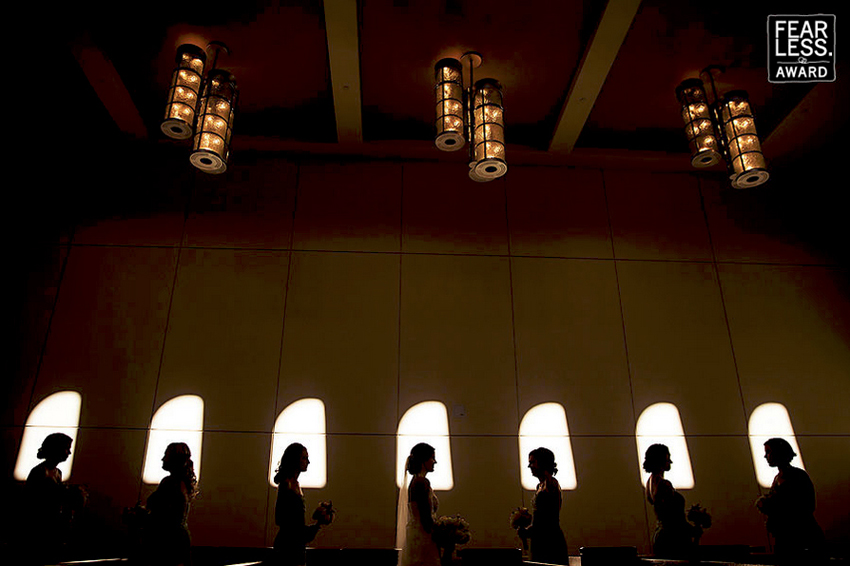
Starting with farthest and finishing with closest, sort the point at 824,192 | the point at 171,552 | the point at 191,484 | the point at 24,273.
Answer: the point at 824,192 → the point at 24,273 → the point at 191,484 → the point at 171,552

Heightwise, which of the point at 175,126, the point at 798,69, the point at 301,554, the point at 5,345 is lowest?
the point at 301,554

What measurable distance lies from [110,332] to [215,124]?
2.43 metres

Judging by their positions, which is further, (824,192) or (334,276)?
(824,192)

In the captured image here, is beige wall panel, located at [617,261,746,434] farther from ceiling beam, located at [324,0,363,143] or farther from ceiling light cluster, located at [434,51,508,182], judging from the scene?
ceiling beam, located at [324,0,363,143]

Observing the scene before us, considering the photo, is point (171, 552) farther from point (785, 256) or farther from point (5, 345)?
point (785, 256)

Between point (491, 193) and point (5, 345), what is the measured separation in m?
5.41

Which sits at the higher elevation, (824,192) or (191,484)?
(824,192)

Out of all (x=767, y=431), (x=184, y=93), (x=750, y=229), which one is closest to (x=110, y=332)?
(x=184, y=93)

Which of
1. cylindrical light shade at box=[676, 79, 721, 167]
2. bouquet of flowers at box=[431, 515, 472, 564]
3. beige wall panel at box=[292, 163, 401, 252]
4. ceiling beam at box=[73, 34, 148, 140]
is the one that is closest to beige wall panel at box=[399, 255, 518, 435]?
beige wall panel at box=[292, 163, 401, 252]

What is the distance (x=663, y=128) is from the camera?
6.36 m

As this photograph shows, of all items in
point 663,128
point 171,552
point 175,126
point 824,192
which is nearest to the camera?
point 171,552

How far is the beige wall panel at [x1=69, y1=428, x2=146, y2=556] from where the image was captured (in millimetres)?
4914

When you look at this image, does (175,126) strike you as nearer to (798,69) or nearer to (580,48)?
(580,48)

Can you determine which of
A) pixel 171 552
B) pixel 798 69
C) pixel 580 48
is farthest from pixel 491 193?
pixel 171 552
